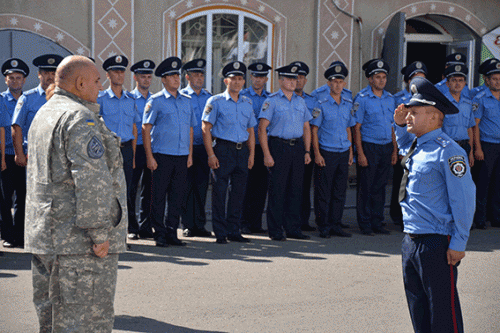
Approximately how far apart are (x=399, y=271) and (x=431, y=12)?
7572 mm

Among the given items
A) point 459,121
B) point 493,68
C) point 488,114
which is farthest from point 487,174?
point 493,68

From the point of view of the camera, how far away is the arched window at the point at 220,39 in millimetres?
11219

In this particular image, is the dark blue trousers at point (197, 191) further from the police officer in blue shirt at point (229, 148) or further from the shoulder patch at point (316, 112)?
the shoulder patch at point (316, 112)

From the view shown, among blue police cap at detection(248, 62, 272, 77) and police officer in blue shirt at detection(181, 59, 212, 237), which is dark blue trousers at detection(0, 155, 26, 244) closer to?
police officer in blue shirt at detection(181, 59, 212, 237)

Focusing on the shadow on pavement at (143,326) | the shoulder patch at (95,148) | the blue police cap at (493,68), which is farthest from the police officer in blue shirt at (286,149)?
the shoulder patch at (95,148)

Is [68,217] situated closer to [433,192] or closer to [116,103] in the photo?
[433,192]

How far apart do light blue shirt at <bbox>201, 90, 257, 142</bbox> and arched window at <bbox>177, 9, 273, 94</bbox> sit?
12.4 ft

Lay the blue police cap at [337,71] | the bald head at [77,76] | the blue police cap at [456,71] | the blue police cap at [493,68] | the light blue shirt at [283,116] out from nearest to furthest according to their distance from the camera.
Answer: the bald head at [77,76] < the light blue shirt at [283,116] < the blue police cap at [337,71] < the blue police cap at [456,71] < the blue police cap at [493,68]

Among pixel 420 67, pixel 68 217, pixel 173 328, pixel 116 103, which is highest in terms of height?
pixel 420 67

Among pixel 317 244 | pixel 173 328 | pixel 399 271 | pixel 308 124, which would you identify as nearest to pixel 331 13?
pixel 308 124

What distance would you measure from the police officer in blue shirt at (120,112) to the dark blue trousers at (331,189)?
7.66 ft

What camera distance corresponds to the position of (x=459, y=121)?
8695 millimetres

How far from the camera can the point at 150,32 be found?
425 inches

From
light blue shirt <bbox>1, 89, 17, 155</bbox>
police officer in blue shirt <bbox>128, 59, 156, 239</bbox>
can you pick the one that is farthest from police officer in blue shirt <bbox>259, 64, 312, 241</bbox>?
light blue shirt <bbox>1, 89, 17, 155</bbox>
